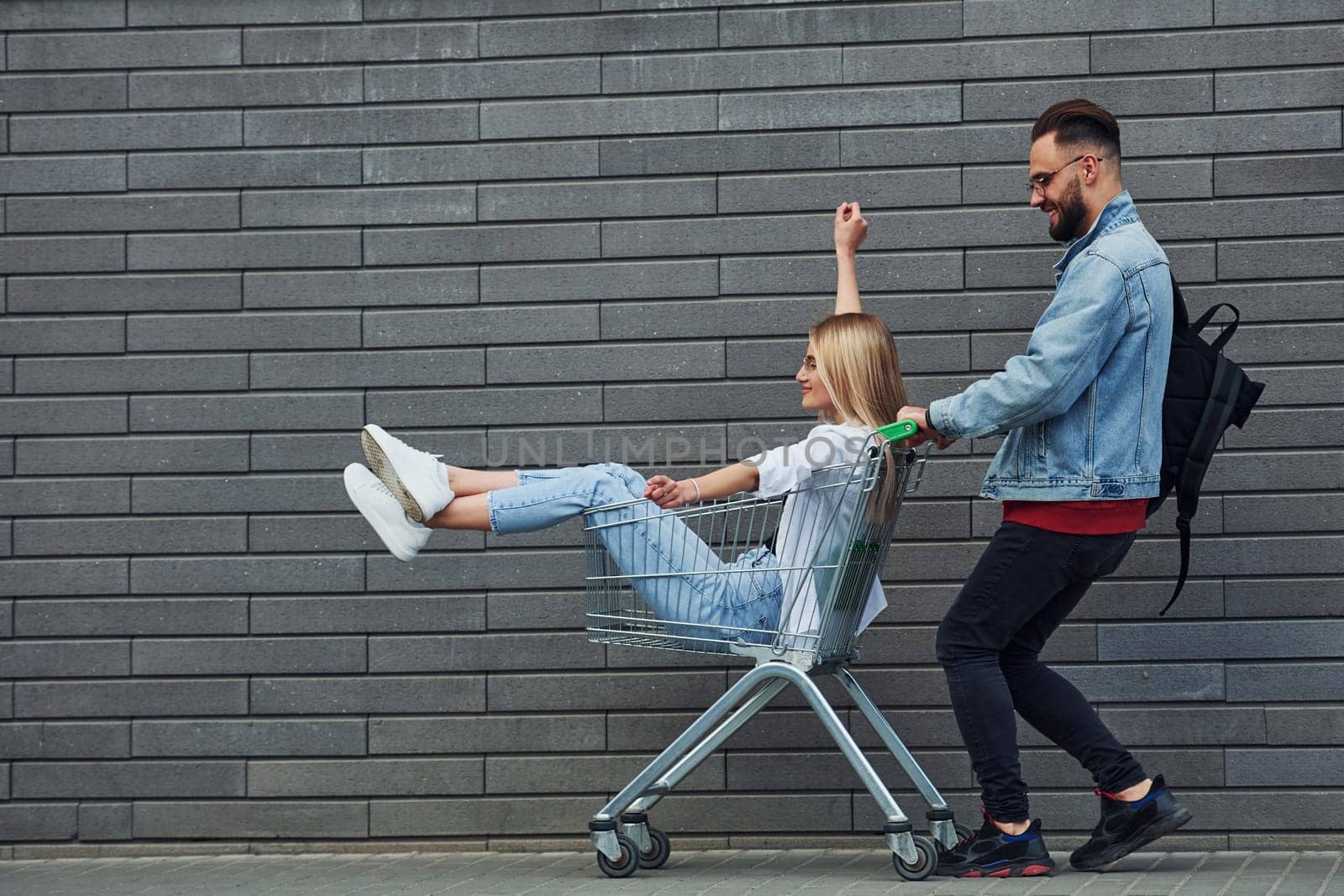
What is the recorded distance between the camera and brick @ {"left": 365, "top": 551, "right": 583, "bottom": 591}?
4918 mm

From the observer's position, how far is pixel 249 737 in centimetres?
495

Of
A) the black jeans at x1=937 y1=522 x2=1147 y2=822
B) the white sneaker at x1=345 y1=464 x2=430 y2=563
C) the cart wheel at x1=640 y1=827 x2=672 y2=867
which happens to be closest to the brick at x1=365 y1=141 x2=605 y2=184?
the white sneaker at x1=345 y1=464 x2=430 y2=563

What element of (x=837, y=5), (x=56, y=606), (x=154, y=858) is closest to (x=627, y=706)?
(x=154, y=858)

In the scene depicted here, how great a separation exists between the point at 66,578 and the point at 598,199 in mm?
2346

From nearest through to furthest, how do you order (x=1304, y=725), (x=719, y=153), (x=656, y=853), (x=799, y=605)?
1. (x=799, y=605)
2. (x=656, y=853)
3. (x=1304, y=725)
4. (x=719, y=153)

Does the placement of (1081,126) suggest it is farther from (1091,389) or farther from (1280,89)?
(1280,89)

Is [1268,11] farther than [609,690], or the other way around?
[609,690]

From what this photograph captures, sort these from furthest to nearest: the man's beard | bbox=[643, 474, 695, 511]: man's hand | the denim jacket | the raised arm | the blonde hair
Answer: the raised arm < the blonde hair < the man's beard < bbox=[643, 474, 695, 511]: man's hand < the denim jacket

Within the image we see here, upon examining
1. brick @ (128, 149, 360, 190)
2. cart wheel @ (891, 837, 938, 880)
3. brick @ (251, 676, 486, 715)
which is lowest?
cart wheel @ (891, 837, 938, 880)

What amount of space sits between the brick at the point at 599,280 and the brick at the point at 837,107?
0.53 m

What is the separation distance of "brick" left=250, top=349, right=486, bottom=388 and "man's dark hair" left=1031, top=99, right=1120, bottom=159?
2.09m

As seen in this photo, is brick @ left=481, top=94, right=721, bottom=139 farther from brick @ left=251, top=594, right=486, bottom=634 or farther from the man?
brick @ left=251, top=594, right=486, bottom=634

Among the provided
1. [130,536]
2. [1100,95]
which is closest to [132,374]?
[130,536]

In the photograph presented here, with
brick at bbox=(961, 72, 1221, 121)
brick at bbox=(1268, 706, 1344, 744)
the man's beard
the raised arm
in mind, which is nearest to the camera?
the man's beard
